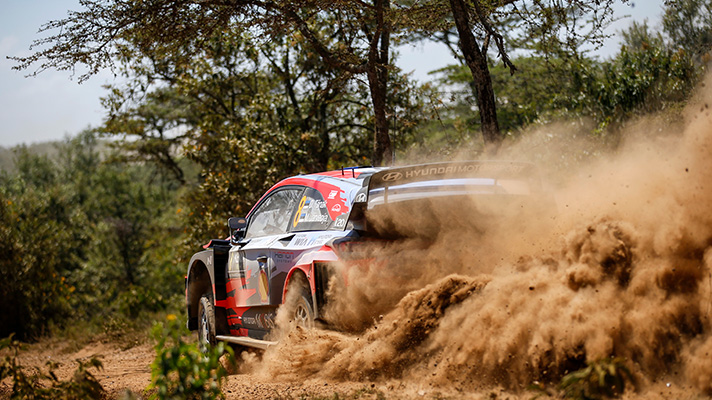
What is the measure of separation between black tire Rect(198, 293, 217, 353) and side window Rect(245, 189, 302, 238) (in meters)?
0.93

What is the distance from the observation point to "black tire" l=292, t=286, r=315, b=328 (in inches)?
218

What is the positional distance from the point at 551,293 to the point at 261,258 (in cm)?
307

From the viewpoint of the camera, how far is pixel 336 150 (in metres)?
16.2

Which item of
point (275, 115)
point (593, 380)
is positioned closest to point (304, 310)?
point (593, 380)

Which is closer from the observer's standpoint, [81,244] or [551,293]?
[551,293]

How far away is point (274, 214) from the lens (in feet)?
23.1

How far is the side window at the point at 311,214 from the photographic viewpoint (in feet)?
19.4

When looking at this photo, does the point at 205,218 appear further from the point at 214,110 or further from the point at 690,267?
the point at 690,267

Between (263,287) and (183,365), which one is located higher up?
(183,365)

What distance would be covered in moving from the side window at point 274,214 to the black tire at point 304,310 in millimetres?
961

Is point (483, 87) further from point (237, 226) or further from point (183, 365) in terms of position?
point (183, 365)

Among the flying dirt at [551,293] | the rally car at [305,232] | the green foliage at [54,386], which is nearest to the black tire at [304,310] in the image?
the rally car at [305,232]

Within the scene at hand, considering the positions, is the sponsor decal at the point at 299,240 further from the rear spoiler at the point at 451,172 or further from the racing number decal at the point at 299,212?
the rear spoiler at the point at 451,172

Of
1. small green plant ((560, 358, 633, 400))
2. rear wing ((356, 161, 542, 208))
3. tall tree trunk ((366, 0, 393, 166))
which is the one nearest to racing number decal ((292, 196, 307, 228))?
rear wing ((356, 161, 542, 208))
